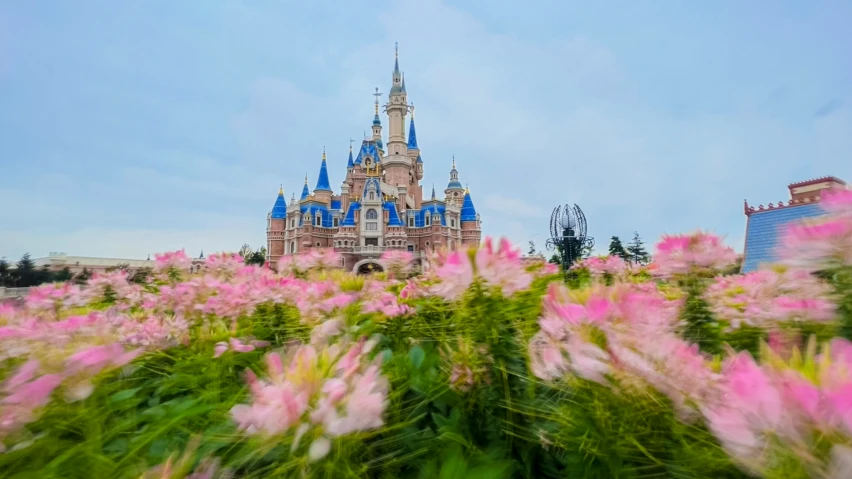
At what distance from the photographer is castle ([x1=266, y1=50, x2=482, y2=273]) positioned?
2475cm

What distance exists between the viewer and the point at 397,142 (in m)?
28.7

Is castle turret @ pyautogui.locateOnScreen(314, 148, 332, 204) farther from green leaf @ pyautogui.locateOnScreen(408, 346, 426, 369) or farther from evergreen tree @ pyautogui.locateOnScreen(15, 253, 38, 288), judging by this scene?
green leaf @ pyautogui.locateOnScreen(408, 346, 426, 369)

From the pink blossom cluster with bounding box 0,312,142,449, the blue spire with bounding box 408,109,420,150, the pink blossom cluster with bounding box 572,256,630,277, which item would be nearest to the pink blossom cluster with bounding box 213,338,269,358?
the pink blossom cluster with bounding box 0,312,142,449

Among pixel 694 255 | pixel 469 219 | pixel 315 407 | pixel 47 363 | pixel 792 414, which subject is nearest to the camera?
pixel 792 414

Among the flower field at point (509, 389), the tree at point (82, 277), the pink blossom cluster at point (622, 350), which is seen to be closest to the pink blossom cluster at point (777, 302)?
the flower field at point (509, 389)

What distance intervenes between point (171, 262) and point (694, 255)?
2308mm

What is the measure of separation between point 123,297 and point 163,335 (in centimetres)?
119

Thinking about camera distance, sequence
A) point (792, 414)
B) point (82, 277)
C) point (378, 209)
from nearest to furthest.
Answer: point (792, 414), point (82, 277), point (378, 209)

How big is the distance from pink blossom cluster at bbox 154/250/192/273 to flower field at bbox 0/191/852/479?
112 cm

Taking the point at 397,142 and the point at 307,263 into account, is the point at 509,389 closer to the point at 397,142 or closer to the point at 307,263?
the point at 307,263

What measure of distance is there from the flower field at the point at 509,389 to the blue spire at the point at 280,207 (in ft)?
93.9

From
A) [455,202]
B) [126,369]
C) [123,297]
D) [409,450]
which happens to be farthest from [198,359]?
[455,202]

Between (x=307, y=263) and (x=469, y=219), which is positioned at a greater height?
(x=469, y=219)

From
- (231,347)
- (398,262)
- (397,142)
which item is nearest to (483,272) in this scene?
(231,347)
